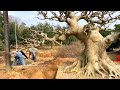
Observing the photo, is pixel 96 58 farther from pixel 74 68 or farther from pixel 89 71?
pixel 74 68

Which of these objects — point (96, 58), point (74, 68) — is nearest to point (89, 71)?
point (96, 58)

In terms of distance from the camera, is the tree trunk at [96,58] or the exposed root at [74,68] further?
the exposed root at [74,68]

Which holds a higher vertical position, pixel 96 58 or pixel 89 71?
pixel 96 58

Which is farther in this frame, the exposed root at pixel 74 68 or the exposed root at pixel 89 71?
the exposed root at pixel 74 68

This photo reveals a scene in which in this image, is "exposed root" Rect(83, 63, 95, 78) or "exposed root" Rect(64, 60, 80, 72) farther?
"exposed root" Rect(64, 60, 80, 72)

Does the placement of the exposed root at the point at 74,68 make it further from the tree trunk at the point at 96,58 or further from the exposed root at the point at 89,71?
the exposed root at the point at 89,71

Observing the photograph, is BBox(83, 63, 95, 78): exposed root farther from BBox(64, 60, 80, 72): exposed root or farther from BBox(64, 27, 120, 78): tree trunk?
BBox(64, 60, 80, 72): exposed root

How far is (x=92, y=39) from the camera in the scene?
7.21 meters

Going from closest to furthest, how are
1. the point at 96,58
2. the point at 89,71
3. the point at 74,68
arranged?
1. the point at 89,71
2. the point at 96,58
3. the point at 74,68

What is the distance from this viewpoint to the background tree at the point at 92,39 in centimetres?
688

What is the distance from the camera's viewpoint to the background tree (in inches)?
271

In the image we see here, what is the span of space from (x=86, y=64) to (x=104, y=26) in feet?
4.53
